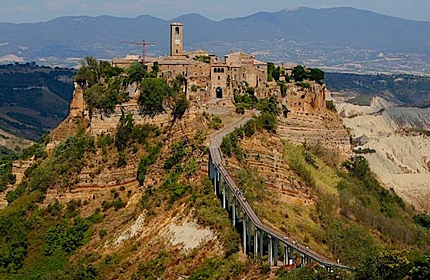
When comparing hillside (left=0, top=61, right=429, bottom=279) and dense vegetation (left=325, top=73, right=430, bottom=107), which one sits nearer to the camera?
hillside (left=0, top=61, right=429, bottom=279)

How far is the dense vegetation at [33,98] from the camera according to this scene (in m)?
124

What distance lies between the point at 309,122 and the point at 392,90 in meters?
144

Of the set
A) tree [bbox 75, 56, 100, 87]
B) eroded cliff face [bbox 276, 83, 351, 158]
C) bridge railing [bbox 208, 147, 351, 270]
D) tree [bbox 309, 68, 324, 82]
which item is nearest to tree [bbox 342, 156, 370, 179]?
eroded cliff face [bbox 276, 83, 351, 158]

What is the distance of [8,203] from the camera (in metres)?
41.0

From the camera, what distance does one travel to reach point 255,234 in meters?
28.0

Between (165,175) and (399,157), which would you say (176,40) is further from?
(399,157)

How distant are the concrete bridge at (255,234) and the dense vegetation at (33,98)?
81.9 m

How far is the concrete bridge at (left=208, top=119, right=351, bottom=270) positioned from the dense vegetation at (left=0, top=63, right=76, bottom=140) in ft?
269

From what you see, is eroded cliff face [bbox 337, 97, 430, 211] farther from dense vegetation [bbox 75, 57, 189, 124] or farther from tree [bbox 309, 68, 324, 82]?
dense vegetation [bbox 75, 57, 189, 124]

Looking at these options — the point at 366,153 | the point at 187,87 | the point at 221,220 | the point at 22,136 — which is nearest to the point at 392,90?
the point at 22,136

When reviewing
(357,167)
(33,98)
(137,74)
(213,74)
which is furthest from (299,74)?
(33,98)

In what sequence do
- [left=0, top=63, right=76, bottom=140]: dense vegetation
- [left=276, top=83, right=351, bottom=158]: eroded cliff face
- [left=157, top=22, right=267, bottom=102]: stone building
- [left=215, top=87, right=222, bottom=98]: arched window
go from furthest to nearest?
1. [left=0, top=63, right=76, bottom=140]: dense vegetation
2. [left=215, top=87, right=222, bottom=98]: arched window
3. [left=276, top=83, right=351, bottom=158]: eroded cliff face
4. [left=157, top=22, right=267, bottom=102]: stone building

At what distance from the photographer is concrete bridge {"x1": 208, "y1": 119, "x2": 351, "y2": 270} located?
26259 millimetres

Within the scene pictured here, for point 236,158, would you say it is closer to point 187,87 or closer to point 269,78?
point 187,87
